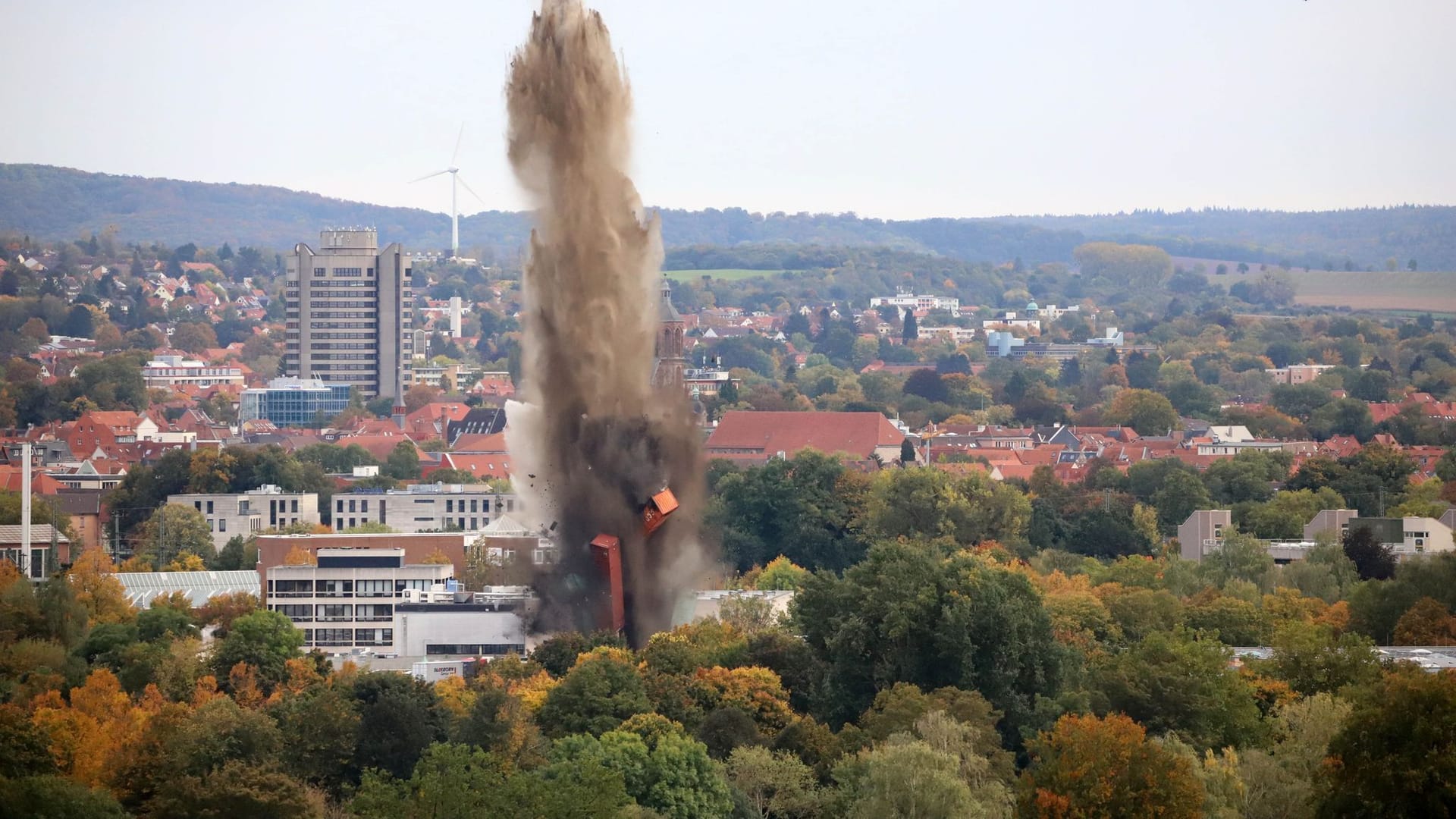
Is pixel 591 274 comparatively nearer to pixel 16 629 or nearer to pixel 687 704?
pixel 687 704

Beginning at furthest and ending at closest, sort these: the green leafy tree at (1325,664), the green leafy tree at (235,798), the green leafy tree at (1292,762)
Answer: the green leafy tree at (1325,664) < the green leafy tree at (235,798) < the green leafy tree at (1292,762)

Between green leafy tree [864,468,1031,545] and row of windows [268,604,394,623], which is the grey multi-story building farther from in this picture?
row of windows [268,604,394,623]

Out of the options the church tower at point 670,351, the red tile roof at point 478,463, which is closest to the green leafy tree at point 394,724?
the church tower at point 670,351

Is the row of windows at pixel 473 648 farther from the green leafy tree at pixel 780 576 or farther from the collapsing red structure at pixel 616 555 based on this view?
the green leafy tree at pixel 780 576

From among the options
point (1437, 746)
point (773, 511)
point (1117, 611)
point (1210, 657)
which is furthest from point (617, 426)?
point (773, 511)

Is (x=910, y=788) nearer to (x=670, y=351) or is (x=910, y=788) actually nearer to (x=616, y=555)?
(x=616, y=555)

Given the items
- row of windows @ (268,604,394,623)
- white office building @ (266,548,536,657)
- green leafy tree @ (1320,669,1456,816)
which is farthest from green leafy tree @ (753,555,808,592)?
green leafy tree @ (1320,669,1456,816)
